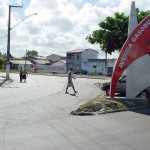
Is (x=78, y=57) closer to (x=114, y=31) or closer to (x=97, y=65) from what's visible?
(x=97, y=65)

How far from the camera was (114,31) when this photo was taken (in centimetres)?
3164

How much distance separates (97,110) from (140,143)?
5920mm

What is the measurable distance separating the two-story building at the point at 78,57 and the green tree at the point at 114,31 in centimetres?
6205

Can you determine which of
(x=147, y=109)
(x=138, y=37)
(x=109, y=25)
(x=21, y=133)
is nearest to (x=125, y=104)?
(x=147, y=109)

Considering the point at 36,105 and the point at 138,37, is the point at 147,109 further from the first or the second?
the point at 36,105

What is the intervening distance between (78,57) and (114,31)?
217 feet

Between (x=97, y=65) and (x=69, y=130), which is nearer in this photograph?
(x=69, y=130)

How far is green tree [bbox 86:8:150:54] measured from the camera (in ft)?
103

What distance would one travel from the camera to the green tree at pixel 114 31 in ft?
103

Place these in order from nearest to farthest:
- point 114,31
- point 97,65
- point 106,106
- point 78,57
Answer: point 106,106
point 114,31
point 97,65
point 78,57

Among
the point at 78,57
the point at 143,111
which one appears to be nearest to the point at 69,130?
the point at 143,111

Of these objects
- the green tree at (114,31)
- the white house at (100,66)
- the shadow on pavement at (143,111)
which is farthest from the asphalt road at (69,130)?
the white house at (100,66)

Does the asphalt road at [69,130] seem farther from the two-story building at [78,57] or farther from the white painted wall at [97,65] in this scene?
the two-story building at [78,57]

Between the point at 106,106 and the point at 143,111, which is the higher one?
the point at 106,106
